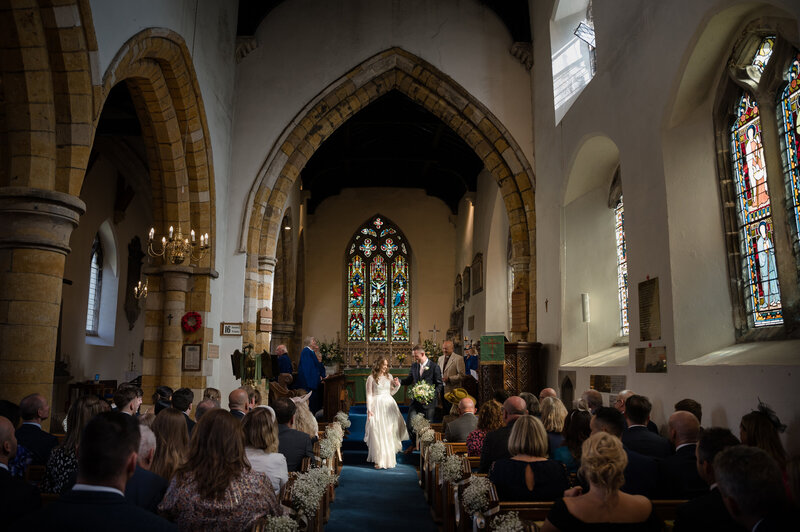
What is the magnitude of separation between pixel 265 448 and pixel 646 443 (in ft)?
8.13

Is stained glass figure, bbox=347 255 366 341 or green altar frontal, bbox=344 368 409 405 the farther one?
stained glass figure, bbox=347 255 366 341

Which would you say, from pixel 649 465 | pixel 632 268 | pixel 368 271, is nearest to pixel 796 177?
pixel 632 268

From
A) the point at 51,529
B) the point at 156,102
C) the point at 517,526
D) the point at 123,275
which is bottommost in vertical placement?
the point at 517,526

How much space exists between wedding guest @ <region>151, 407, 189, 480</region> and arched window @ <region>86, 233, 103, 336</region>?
1145 cm

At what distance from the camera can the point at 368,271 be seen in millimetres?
20500

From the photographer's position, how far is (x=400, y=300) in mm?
20406

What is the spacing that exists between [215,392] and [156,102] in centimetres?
465

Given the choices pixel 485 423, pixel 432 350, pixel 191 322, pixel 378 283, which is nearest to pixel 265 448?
pixel 485 423

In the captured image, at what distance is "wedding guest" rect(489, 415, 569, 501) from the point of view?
337cm

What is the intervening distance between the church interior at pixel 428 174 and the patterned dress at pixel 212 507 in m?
3.19

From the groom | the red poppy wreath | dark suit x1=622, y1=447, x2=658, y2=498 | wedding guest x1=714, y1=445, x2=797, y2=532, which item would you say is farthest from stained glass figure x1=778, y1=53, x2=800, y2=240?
the red poppy wreath

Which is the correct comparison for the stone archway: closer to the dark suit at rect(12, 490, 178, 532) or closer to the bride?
the bride

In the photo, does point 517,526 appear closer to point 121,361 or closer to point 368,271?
point 121,361

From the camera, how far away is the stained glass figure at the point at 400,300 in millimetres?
20094
